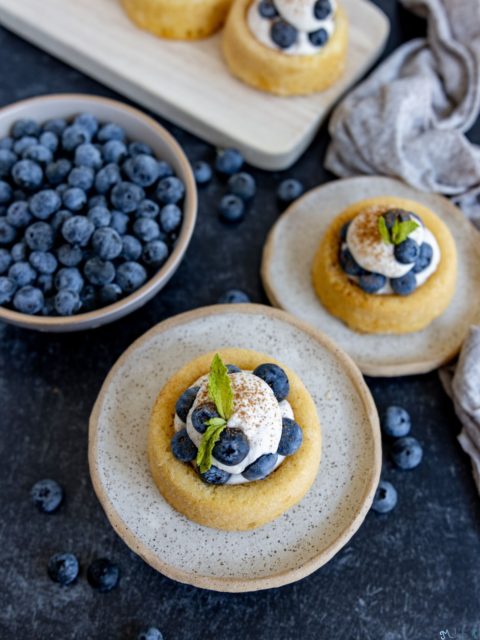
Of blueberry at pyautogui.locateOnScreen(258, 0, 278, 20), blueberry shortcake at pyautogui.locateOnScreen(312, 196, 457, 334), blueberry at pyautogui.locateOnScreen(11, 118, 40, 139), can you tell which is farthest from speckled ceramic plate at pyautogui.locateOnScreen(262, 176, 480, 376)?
blueberry at pyautogui.locateOnScreen(11, 118, 40, 139)

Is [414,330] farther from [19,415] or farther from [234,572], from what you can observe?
[19,415]

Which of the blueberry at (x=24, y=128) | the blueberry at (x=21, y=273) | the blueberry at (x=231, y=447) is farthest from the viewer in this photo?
the blueberry at (x=24, y=128)

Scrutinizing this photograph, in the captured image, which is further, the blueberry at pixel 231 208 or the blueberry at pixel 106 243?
the blueberry at pixel 231 208

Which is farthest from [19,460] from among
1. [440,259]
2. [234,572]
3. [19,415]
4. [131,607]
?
[440,259]

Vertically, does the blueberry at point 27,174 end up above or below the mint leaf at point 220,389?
below

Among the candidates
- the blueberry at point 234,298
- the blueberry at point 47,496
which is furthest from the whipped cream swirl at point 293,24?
the blueberry at point 47,496

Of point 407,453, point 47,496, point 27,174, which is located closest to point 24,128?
point 27,174

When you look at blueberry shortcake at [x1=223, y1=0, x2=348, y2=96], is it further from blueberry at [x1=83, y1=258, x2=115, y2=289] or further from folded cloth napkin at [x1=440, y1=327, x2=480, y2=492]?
folded cloth napkin at [x1=440, y1=327, x2=480, y2=492]

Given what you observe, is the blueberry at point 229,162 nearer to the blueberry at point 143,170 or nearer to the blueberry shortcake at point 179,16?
the blueberry at point 143,170
